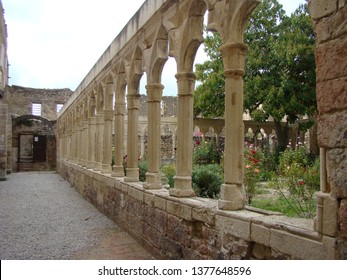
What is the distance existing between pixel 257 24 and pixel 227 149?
1072 centimetres

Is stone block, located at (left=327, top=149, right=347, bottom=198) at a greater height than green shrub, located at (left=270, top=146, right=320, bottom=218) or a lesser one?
greater

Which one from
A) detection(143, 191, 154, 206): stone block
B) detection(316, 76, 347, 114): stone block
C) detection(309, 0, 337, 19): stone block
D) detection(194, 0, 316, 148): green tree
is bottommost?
detection(143, 191, 154, 206): stone block

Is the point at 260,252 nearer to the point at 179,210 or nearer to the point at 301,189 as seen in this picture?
the point at 179,210

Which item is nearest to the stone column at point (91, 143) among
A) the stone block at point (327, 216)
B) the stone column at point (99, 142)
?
the stone column at point (99, 142)

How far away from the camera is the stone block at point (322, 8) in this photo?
2309 mm

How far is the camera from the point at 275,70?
1233 centimetres

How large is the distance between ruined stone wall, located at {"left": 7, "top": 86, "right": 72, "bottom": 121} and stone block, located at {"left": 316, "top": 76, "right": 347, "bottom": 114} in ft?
87.5

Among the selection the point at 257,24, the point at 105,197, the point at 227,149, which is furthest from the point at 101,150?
the point at 257,24

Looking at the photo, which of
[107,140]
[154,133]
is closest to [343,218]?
[154,133]

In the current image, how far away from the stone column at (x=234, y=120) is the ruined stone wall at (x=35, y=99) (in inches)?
1003

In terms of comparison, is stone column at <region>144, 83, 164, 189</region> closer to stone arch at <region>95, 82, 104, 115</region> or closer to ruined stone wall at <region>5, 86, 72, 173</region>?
stone arch at <region>95, 82, 104, 115</region>

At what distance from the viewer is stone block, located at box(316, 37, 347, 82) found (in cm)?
222

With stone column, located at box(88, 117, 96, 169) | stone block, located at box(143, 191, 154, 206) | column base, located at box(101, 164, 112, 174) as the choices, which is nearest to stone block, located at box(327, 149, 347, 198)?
stone block, located at box(143, 191, 154, 206)
